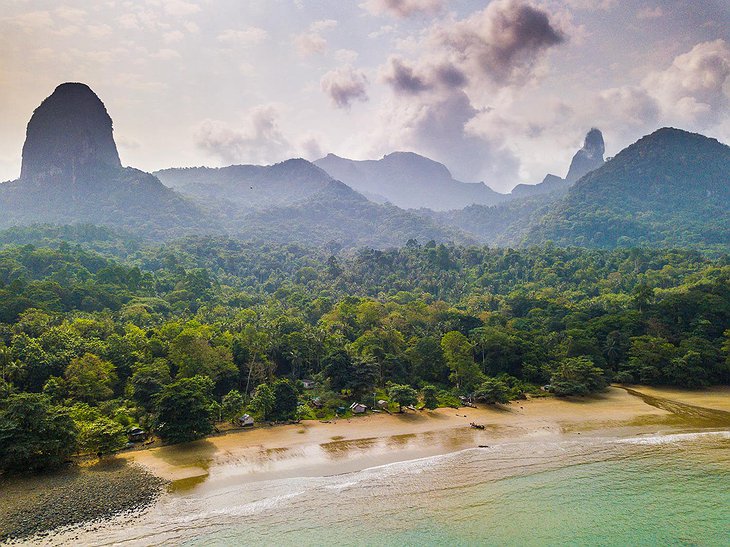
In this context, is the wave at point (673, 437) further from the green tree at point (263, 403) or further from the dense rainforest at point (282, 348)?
the green tree at point (263, 403)

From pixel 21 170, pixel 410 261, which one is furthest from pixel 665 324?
pixel 21 170

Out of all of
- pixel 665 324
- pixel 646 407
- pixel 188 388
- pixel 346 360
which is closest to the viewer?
pixel 188 388

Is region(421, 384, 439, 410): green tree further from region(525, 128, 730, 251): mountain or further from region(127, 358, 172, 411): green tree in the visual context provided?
region(525, 128, 730, 251): mountain

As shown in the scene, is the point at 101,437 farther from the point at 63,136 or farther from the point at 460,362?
the point at 63,136

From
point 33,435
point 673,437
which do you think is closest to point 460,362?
point 673,437

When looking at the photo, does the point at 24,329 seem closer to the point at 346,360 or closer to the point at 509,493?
the point at 346,360
